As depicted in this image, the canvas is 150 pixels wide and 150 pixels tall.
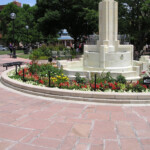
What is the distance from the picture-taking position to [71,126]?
18.8 feet

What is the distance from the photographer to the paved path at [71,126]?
188 inches

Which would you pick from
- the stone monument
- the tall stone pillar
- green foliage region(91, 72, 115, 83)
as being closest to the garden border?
green foliage region(91, 72, 115, 83)

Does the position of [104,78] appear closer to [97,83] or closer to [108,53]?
[97,83]

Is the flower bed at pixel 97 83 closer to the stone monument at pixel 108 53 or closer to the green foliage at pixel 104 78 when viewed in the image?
the green foliage at pixel 104 78

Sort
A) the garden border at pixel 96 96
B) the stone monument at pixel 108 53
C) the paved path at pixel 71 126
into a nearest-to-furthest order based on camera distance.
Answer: the paved path at pixel 71 126
the garden border at pixel 96 96
the stone monument at pixel 108 53

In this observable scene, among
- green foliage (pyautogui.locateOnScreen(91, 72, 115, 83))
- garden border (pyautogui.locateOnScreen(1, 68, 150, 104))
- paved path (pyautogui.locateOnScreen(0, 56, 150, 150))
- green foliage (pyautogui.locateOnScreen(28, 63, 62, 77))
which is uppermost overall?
green foliage (pyautogui.locateOnScreen(28, 63, 62, 77))

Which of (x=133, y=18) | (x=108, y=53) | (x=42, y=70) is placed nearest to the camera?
(x=108, y=53)

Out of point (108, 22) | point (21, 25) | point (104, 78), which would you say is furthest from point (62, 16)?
point (104, 78)

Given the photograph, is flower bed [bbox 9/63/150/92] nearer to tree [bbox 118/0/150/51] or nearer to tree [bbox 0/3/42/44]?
tree [bbox 118/0/150/51]

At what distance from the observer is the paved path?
478 centimetres

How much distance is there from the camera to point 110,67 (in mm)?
12422

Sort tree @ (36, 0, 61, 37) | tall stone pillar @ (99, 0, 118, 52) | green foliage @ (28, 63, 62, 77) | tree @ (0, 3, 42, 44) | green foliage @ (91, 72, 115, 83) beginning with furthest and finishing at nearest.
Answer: tree @ (0, 3, 42, 44)
tree @ (36, 0, 61, 37)
tall stone pillar @ (99, 0, 118, 52)
green foliage @ (28, 63, 62, 77)
green foliage @ (91, 72, 115, 83)

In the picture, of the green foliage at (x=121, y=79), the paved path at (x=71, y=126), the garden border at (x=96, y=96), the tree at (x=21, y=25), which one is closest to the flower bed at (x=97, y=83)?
the green foliage at (x=121, y=79)

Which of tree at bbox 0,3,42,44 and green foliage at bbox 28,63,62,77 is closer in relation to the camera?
green foliage at bbox 28,63,62,77
